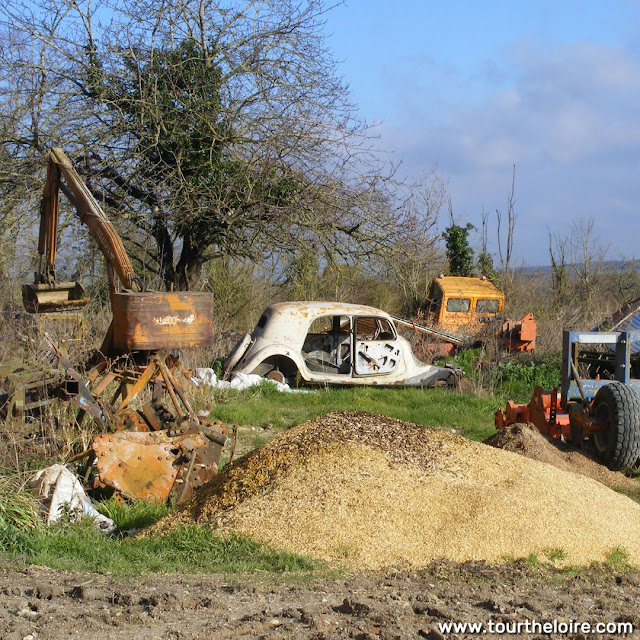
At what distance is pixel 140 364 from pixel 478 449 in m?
3.30

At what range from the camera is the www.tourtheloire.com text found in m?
3.62

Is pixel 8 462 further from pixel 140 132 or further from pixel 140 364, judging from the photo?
pixel 140 132

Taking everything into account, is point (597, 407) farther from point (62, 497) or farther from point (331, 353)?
point (331, 353)

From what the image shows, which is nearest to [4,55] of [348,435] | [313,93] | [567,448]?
[313,93]

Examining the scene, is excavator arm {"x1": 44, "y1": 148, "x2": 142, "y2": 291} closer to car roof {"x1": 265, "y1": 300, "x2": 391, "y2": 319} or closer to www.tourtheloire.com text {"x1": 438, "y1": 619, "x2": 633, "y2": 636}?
www.tourtheloire.com text {"x1": 438, "y1": 619, "x2": 633, "y2": 636}

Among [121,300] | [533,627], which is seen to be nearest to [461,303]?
[121,300]

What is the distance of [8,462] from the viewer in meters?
6.71

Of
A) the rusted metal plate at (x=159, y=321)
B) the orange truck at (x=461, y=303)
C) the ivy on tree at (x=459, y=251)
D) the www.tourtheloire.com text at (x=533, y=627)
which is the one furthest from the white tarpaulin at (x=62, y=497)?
the ivy on tree at (x=459, y=251)

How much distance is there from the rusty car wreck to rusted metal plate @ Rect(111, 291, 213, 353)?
5.87 metres

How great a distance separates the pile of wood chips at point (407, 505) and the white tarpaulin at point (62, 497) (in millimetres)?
670

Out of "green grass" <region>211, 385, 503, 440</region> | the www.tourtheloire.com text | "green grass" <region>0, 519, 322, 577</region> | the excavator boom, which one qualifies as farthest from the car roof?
the www.tourtheloire.com text

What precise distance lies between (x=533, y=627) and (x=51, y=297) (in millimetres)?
5563

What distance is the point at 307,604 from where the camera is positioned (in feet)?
13.2

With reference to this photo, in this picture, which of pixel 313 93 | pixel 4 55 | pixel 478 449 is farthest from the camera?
pixel 313 93
